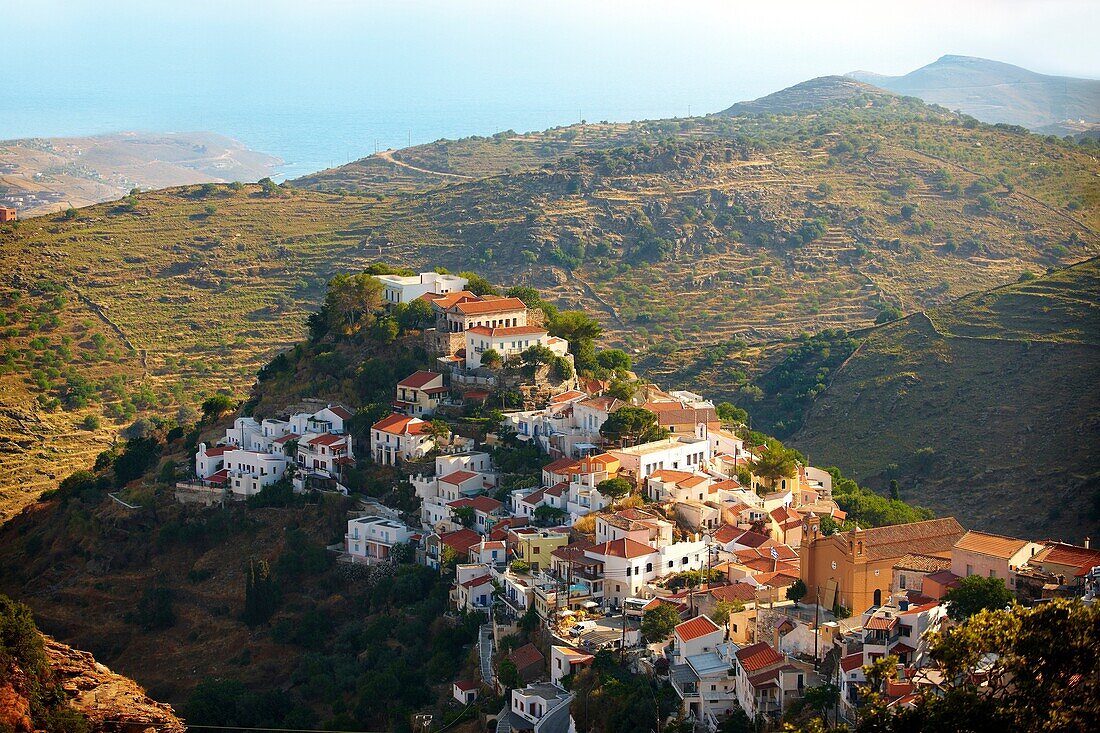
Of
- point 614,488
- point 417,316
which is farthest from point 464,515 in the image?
point 417,316

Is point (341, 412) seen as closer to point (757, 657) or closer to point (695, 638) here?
point (695, 638)

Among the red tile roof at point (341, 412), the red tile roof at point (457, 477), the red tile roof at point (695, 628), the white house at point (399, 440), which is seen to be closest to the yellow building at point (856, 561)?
the red tile roof at point (695, 628)

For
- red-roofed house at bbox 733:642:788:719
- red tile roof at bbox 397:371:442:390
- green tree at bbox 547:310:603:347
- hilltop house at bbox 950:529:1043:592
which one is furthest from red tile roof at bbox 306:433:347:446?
hilltop house at bbox 950:529:1043:592

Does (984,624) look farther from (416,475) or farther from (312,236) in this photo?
(312,236)

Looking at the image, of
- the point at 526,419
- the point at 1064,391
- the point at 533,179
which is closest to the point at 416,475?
the point at 526,419

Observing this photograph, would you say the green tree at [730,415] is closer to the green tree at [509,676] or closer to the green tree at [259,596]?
the green tree at [259,596]

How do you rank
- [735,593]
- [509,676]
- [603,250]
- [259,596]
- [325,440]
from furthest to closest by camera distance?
1. [603,250]
2. [325,440]
3. [259,596]
4. [735,593]
5. [509,676]
